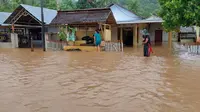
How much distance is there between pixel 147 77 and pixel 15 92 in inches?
163

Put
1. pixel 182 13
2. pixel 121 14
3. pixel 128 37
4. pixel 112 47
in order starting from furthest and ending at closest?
pixel 121 14 < pixel 128 37 < pixel 112 47 < pixel 182 13

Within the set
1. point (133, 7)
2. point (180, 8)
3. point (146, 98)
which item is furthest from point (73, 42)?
point (133, 7)

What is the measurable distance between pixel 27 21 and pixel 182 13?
16.8 metres

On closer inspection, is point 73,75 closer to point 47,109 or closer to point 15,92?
point 15,92

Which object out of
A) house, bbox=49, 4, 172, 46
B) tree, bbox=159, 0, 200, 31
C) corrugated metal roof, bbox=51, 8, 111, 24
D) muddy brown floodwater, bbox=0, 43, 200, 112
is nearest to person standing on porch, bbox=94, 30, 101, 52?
house, bbox=49, 4, 172, 46

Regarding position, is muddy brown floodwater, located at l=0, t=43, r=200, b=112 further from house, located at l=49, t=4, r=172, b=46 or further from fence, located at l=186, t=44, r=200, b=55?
house, located at l=49, t=4, r=172, b=46

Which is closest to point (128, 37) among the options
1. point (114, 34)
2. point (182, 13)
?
point (114, 34)

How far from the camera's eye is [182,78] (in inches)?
304

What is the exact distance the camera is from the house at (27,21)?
21.1 metres

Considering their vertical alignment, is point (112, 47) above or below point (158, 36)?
below

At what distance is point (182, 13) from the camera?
557 inches

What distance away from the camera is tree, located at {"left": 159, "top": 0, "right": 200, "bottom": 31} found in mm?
13445

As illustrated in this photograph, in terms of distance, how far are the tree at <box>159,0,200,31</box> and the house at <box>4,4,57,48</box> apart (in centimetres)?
1118

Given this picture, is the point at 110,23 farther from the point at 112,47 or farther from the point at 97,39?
the point at 97,39
